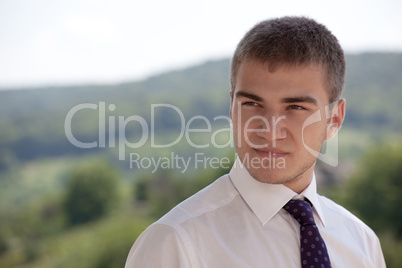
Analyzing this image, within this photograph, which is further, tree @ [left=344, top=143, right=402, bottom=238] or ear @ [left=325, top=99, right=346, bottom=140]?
tree @ [left=344, top=143, right=402, bottom=238]

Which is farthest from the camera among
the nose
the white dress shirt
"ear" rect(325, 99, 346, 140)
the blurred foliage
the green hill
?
the green hill

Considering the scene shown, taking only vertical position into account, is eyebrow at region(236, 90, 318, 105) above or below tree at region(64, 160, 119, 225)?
above

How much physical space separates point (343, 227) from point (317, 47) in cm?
58

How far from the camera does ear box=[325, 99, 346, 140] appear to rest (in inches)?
55.4

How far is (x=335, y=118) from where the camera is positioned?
1439 mm

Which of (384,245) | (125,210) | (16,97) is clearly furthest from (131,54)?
(384,245)

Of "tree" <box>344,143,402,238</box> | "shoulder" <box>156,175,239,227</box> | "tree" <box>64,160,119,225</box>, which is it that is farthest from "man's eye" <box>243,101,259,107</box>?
"tree" <box>64,160,119,225</box>

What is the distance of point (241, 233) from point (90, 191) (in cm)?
1244

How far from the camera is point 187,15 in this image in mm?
13078

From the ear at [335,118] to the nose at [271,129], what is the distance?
257 millimetres

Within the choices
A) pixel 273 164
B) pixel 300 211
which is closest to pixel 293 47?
pixel 273 164

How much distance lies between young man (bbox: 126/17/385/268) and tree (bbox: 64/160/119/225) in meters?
11.4

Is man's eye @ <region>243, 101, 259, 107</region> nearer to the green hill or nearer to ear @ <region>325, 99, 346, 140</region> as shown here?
ear @ <region>325, 99, 346, 140</region>

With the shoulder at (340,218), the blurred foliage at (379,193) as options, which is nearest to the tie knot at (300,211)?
the shoulder at (340,218)
